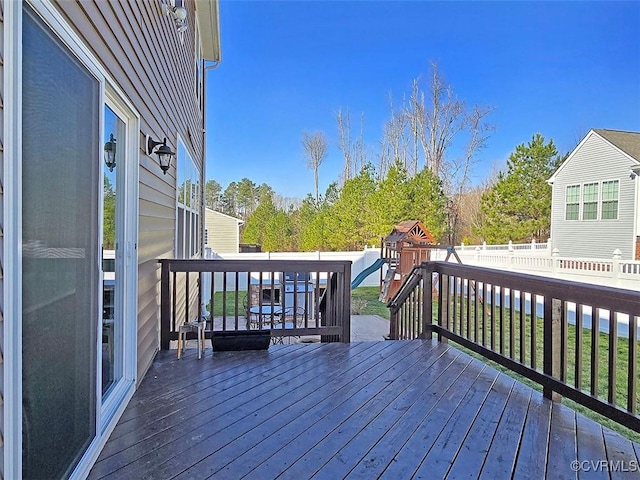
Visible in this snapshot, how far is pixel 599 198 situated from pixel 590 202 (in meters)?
0.42

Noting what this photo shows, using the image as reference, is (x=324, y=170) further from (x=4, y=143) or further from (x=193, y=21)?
(x=4, y=143)

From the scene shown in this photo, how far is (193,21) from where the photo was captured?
22.5ft

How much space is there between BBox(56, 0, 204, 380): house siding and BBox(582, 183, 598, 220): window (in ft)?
49.3

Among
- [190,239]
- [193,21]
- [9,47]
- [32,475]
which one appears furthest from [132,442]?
[193,21]

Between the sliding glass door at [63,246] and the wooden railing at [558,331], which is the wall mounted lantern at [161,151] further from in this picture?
the wooden railing at [558,331]

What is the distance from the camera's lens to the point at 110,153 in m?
2.39

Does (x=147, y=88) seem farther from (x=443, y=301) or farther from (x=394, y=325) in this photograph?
(x=394, y=325)

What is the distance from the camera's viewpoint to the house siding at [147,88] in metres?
2.05

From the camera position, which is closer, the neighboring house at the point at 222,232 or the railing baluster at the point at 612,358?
the railing baluster at the point at 612,358

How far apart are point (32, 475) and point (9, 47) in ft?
4.38

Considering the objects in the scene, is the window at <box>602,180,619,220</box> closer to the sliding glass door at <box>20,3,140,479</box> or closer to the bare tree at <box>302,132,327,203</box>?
the bare tree at <box>302,132,327,203</box>

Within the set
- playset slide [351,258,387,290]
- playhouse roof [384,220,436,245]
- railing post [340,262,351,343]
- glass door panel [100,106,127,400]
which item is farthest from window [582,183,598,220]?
glass door panel [100,106,127,400]

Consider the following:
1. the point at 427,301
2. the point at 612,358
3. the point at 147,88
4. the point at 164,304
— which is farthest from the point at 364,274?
the point at 612,358

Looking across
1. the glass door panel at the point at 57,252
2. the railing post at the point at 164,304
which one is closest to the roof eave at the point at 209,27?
the railing post at the point at 164,304
